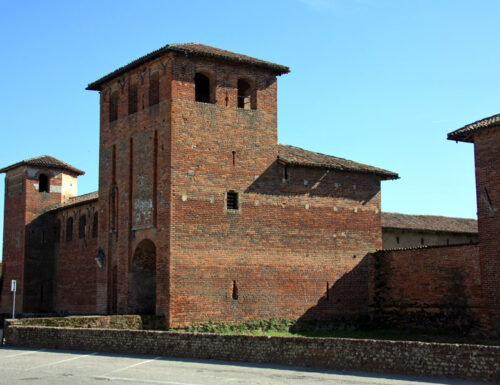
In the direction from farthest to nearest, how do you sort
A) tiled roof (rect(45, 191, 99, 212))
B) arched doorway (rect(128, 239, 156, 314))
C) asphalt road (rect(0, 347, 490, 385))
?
tiled roof (rect(45, 191, 99, 212))
arched doorway (rect(128, 239, 156, 314))
asphalt road (rect(0, 347, 490, 385))

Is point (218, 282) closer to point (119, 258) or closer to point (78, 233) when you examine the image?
point (119, 258)

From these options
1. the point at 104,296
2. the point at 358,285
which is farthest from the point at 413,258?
the point at 104,296

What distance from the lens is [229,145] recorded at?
24094 millimetres

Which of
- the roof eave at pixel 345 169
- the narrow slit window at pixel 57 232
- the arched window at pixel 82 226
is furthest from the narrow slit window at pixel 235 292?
the narrow slit window at pixel 57 232

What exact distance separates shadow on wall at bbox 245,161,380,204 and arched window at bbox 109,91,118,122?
21.7 feet

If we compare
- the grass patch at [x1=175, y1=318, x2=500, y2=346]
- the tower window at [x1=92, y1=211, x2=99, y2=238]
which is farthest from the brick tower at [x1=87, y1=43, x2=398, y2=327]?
the tower window at [x1=92, y1=211, x2=99, y2=238]

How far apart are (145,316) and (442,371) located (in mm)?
11728

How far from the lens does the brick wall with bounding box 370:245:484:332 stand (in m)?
22.5

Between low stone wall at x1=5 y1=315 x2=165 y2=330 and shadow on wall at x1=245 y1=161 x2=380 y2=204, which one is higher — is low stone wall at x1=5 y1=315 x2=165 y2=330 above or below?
below

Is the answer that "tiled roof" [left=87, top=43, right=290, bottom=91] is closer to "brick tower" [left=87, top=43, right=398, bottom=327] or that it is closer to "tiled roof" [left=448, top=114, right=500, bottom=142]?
"brick tower" [left=87, top=43, right=398, bottom=327]

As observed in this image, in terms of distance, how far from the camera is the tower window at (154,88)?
2431 centimetres

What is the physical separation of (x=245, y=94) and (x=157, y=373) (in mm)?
14586

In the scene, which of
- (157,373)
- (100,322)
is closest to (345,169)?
(100,322)

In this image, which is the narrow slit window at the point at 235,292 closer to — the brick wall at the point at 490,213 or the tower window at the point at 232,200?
the tower window at the point at 232,200
